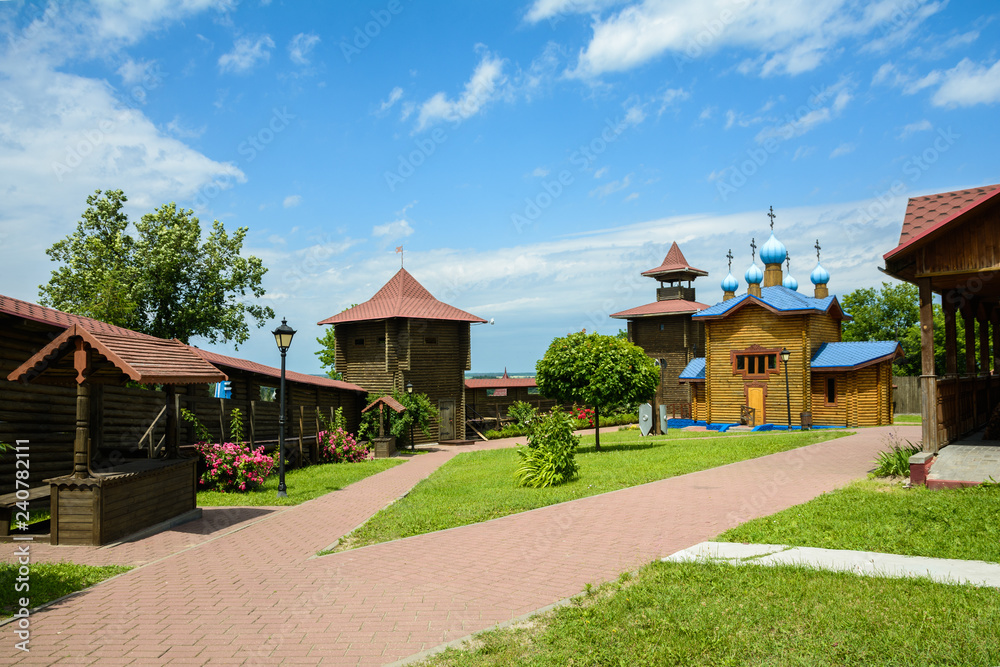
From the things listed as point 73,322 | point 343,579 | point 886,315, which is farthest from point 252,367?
point 886,315

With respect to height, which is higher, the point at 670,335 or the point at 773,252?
the point at 773,252

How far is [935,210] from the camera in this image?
12211 mm

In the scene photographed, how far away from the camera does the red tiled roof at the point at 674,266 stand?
46781 millimetres

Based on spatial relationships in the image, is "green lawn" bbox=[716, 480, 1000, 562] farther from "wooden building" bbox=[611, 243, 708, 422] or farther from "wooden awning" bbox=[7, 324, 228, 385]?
"wooden building" bbox=[611, 243, 708, 422]

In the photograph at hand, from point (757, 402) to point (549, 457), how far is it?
20374 mm

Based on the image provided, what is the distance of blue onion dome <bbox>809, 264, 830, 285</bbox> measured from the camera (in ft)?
138

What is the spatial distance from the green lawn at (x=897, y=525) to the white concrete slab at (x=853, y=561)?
0.27 m

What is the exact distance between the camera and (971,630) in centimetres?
491

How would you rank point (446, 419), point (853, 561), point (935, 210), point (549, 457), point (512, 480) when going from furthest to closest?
point (446, 419) → point (512, 480) → point (549, 457) → point (935, 210) → point (853, 561)

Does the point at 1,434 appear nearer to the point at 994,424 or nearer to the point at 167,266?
the point at 994,424

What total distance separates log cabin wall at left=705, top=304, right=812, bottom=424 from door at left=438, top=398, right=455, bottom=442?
12.8m

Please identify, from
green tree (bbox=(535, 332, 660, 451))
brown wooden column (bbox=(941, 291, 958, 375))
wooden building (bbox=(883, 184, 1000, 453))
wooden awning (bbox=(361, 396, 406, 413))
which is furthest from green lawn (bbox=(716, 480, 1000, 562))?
wooden awning (bbox=(361, 396, 406, 413))

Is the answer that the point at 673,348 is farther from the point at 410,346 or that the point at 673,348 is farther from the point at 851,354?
the point at 410,346

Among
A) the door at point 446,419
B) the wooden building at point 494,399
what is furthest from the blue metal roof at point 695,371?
the door at point 446,419
